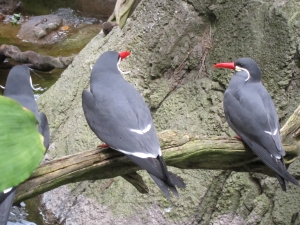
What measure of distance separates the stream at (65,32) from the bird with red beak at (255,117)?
2.06 metres

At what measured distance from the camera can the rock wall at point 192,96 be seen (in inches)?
113

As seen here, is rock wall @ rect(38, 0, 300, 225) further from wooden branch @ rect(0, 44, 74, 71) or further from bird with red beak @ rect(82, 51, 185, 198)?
wooden branch @ rect(0, 44, 74, 71)

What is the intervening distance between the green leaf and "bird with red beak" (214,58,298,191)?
1.69m

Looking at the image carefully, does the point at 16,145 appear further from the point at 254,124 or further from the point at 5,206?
the point at 254,124

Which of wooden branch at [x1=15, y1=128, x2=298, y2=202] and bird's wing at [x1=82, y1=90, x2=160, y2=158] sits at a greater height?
bird's wing at [x1=82, y1=90, x2=160, y2=158]

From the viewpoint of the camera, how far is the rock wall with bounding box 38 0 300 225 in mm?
2865

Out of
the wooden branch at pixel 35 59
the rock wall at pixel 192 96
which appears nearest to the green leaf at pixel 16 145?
the rock wall at pixel 192 96

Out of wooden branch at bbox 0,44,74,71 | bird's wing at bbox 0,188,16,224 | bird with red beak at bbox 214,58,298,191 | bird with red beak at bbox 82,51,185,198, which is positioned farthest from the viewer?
wooden branch at bbox 0,44,74,71

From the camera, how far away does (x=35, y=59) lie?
5551mm

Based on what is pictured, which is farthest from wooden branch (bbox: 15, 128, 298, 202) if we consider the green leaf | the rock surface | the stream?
the rock surface

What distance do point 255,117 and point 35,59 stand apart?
4.00m

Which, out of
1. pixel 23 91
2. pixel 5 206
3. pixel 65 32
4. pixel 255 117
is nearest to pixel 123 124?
pixel 23 91

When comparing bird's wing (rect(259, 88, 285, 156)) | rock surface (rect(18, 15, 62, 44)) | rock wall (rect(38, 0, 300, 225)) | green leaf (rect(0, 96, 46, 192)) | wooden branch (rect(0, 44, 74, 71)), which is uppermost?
green leaf (rect(0, 96, 46, 192))

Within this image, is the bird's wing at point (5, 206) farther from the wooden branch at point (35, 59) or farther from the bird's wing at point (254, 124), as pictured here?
the wooden branch at point (35, 59)
